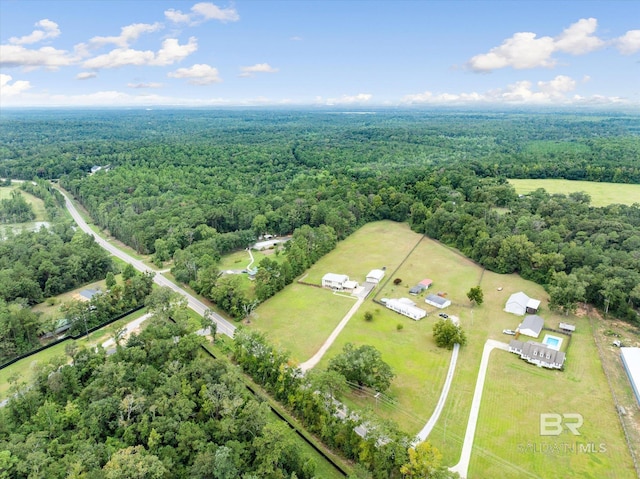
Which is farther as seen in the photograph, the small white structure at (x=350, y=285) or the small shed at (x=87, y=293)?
the small white structure at (x=350, y=285)

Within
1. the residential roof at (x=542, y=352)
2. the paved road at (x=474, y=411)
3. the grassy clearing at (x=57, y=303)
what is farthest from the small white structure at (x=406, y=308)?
the grassy clearing at (x=57, y=303)

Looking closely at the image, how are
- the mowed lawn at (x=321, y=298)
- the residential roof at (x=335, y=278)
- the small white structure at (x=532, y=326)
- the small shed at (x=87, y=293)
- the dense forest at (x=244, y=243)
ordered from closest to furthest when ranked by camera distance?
1. the dense forest at (x=244, y=243)
2. the small white structure at (x=532, y=326)
3. the mowed lawn at (x=321, y=298)
4. the small shed at (x=87, y=293)
5. the residential roof at (x=335, y=278)

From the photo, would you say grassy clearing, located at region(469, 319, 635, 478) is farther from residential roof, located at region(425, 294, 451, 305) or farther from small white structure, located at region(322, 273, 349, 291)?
small white structure, located at region(322, 273, 349, 291)

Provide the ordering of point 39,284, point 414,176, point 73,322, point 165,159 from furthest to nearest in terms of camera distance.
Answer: point 165,159 < point 414,176 < point 39,284 < point 73,322

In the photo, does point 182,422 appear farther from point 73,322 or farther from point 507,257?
point 507,257

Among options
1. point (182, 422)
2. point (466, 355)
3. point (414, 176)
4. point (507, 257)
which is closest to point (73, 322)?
point (182, 422)

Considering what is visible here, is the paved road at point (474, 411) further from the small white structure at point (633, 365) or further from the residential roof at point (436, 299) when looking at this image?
the small white structure at point (633, 365)
